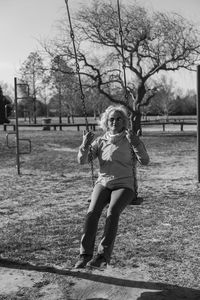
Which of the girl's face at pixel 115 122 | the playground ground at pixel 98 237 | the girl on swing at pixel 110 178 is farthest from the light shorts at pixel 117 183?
the playground ground at pixel 98 237

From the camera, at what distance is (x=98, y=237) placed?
469 cm

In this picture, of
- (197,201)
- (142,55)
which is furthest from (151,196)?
(142,55)

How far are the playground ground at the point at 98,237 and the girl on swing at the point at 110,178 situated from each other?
0.91 feet

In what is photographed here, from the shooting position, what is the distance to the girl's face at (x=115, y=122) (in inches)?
158

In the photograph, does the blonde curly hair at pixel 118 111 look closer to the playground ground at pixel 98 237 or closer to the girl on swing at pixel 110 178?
the girl on swing at pixel 110 178

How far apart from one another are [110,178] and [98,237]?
3.59 ft

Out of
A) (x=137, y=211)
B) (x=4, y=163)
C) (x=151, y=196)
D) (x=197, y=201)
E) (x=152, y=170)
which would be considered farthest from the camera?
(x=4, y=163)

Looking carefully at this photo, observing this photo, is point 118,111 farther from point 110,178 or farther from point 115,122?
point 110,178

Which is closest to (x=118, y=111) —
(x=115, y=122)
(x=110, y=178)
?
(x=115, y=122)

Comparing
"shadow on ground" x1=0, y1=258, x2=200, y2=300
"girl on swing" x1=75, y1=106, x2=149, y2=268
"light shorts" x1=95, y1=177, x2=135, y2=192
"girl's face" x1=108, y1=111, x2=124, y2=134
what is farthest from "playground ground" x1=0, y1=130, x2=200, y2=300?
"girl's face" x1=108, y1=111, x2=124, y2=134

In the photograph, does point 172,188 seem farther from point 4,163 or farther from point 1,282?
point 4,163

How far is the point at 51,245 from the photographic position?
4.45m

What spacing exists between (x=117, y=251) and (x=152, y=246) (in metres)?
0.38

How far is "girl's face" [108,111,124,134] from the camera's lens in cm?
402
